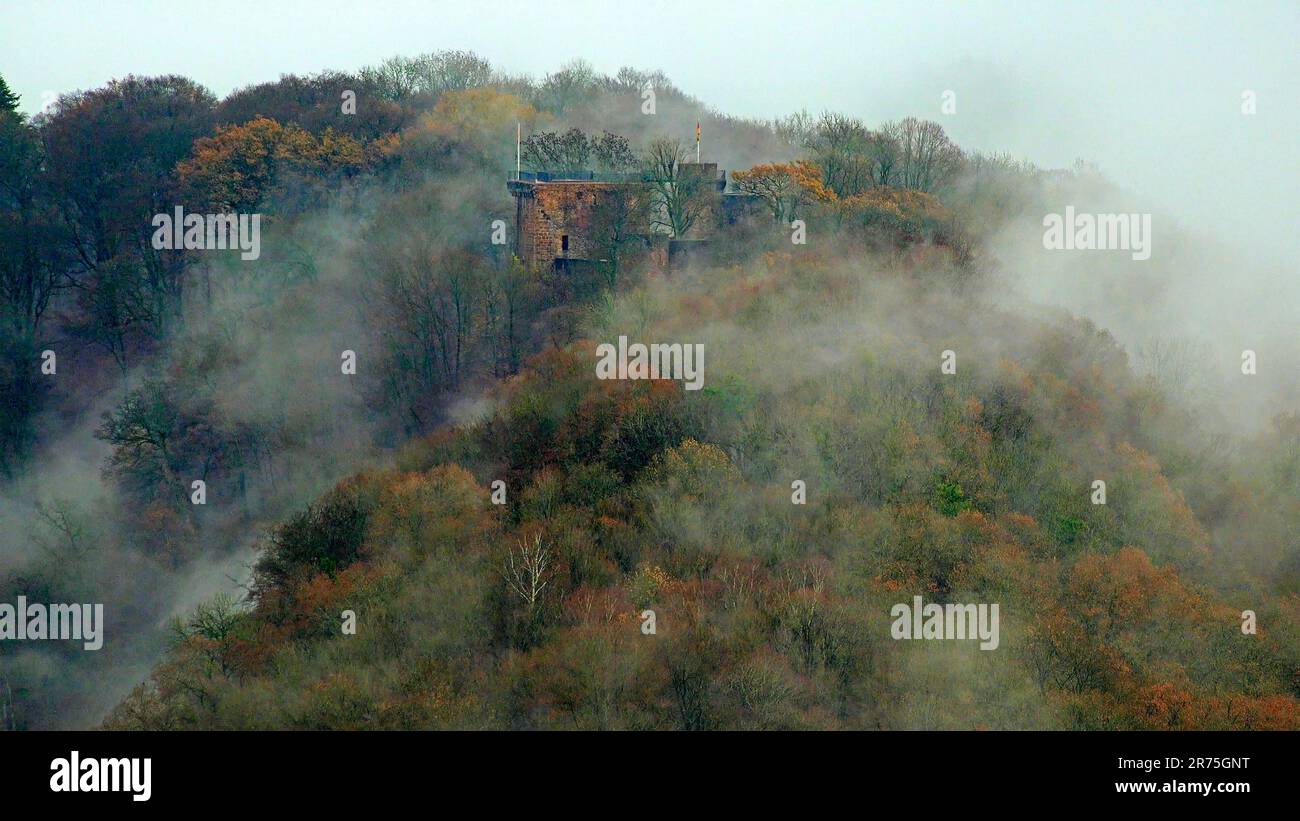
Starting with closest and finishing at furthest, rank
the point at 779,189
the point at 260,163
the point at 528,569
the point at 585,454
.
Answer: the point at 528,569, the point at 585,454, the point at 779,189, the point at 260,163

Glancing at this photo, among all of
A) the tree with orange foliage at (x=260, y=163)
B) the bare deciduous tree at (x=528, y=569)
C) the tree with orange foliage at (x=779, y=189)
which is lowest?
the bare deciduous tree at (x=528, y=569)

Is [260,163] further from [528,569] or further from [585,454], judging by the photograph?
[528,569]

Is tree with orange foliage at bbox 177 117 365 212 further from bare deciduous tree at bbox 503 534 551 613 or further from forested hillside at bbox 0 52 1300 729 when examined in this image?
bare deciduous tree at bbox 503 534 551 613

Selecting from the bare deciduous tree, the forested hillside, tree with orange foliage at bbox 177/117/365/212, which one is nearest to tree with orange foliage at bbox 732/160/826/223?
the forested hillside

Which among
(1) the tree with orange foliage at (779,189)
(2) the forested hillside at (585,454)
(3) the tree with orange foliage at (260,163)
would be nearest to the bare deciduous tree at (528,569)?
(2) the forested hillside at (585,454)

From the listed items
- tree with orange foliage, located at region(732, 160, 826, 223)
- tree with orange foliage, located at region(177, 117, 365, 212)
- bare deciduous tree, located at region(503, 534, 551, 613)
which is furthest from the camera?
tree with orange foliage, located at region(177, 117, 365, 212)

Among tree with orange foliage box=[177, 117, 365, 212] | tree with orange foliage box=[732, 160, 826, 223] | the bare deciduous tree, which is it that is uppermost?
tree with orange foliage box=[177, 117, 365, 212]

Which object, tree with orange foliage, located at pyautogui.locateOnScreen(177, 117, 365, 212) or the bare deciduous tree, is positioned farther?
tree with orange foliage, located at pyautogui.locateOnScreen(177, 117, 365, 212)

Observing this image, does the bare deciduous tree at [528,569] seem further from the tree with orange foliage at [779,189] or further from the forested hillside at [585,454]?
the tree with orange foliage at [779,189]

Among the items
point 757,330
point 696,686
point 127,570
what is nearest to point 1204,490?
point 757,330

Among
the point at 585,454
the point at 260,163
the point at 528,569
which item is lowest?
the point at 528,569

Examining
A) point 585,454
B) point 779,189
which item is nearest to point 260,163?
point 779,189

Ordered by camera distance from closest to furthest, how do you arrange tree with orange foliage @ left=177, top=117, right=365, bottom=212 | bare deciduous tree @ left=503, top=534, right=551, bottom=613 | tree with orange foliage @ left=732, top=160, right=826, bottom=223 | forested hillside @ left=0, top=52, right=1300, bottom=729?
forested hillside @ left=0, top=52, right=1300, bottom=729 < bare deciduous tree @ left=503, top=534, right=551, bottom=613 < tree with orange foliage @ left=732, top=160, right=826, bottom=223 < tree with orange foliage @ left=177, top=117, right=365, bottom=212
